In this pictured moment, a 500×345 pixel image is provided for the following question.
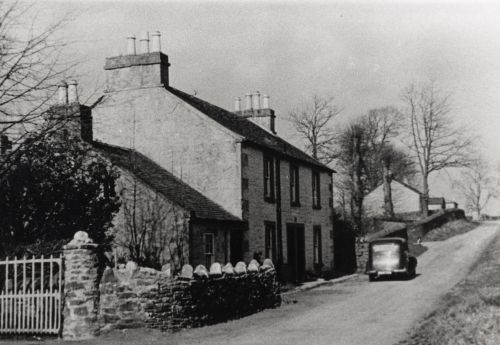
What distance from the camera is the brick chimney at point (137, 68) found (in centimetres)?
2492

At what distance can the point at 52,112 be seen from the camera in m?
15.2

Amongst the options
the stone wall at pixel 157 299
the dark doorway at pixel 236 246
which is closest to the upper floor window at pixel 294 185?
the dark doorway at pixel 236 246

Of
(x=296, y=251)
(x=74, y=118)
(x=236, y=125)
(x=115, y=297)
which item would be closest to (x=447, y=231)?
(x=296, y=251)

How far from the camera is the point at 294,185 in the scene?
2942cm

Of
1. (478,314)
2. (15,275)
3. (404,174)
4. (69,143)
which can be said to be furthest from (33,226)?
(404,174)

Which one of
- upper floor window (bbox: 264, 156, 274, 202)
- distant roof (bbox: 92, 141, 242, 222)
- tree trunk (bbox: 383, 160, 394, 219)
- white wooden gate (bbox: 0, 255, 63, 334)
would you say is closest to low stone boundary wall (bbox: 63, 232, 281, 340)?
white wooden gate (bbox: 0, 255, 63, 334)

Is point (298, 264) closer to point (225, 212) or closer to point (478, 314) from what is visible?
point (225, 212)

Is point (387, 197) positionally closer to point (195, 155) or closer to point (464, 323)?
point (195, 155)

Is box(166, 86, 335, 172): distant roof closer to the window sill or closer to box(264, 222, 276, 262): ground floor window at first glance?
box(264, 222, 276, 262): ground floor window

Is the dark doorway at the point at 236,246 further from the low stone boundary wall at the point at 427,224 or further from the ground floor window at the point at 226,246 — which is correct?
the low stone boundary wall at the point at 427,224

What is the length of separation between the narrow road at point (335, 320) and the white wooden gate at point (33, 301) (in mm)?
1235

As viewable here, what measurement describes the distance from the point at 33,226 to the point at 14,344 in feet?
19.4

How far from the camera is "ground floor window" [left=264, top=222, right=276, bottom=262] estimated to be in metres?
26.2

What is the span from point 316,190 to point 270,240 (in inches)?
251
